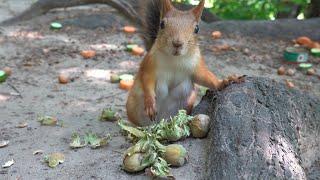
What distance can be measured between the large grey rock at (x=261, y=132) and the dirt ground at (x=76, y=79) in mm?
185

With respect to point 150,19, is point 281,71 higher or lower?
lower

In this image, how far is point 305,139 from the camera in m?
3.40

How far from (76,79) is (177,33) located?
2.39 metres

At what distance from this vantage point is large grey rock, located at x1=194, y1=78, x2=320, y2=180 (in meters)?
2.70

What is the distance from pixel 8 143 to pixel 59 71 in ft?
6.65

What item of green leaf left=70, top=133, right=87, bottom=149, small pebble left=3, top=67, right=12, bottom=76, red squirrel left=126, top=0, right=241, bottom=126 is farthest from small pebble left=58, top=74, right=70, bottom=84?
green leaf left=70, top=133, right=87, bottom=149

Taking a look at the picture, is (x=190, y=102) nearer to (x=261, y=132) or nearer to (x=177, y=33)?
(x=177, y=33)

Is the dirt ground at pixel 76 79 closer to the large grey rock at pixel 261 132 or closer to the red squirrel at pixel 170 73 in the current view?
the large grey rock at pixel 261 132

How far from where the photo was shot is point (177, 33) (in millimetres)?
3203

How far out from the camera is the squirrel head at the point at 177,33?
10.4 ft

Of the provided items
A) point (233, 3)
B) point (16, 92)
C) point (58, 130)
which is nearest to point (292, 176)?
point (58, 130)

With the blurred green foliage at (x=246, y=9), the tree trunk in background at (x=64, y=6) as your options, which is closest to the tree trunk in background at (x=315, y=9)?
the blurred green foliage at (x=246, y=9)

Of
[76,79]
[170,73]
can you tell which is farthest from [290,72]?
[170,73]

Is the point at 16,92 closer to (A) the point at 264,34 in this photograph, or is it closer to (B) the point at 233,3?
(A) the point at 264,34
